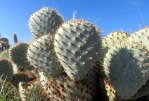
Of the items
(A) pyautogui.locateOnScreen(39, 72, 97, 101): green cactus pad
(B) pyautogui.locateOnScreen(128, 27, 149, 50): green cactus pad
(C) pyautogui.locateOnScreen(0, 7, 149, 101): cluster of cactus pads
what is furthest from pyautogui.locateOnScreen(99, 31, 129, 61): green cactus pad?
(A) pyautogui.locateOnScreen(39, 72, 97, 101): green cactus pad

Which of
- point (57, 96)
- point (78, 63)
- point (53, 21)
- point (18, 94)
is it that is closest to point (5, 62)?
point (18, 94)

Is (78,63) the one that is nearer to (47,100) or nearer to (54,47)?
(54,47)

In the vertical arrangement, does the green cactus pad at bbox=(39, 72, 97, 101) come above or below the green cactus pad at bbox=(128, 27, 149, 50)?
below

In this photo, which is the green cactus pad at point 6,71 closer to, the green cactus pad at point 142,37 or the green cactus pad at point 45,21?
the green cactus pad at point 45,21

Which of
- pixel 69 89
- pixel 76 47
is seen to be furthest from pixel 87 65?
pixel 69 89

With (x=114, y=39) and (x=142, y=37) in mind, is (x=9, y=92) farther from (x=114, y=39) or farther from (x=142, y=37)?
(x=142, y=37)

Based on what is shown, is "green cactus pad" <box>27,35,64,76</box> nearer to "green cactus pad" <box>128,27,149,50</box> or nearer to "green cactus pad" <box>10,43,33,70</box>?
"green cactus pad" <box>128,27,149,50</box>

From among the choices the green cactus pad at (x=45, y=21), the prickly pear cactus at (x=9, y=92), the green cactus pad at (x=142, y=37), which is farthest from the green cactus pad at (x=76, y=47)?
the prickly pear cactus at (x=9, y=92)
